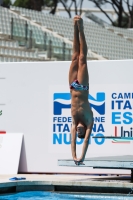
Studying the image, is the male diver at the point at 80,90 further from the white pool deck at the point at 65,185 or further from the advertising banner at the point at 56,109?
the advertising banner at the point at 56,109

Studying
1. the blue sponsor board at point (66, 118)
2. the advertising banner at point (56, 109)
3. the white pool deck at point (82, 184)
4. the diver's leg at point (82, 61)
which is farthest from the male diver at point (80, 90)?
the blue sponsor board at point (66, 118)

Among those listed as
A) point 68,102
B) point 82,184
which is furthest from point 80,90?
point 68,102

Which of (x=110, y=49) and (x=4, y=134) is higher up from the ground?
(x=110, y=49)

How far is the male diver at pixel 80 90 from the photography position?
26.2 feet

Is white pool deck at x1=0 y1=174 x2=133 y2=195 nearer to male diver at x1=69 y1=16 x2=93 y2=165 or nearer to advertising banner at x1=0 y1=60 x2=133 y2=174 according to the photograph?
male diver at x1=69 y1=16 x2=93 y2=165

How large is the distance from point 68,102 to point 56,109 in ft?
0.81

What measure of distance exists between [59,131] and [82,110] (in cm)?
194

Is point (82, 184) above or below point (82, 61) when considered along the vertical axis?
below

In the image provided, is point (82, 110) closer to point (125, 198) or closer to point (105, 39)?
point (125, 198)

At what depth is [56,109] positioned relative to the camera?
998cm

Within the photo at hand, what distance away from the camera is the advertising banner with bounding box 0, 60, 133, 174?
9641 mm

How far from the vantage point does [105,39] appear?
87.4 ft

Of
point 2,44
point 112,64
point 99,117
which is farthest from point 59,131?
point 2,44

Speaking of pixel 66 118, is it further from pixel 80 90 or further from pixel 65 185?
pixel 80 90
